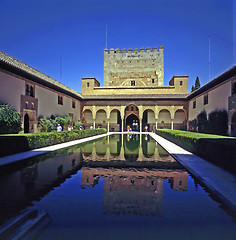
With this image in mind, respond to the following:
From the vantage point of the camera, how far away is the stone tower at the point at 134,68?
33.2m

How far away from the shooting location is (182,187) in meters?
3.70

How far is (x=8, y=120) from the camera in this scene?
10.2 metres

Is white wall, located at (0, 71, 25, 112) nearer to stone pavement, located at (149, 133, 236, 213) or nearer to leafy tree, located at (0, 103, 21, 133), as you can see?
leafy tree, located at (0, 103, 21, 133)

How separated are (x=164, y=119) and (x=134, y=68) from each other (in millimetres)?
13503

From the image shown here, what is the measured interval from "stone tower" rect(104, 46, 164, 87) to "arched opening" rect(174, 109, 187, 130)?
359 inches

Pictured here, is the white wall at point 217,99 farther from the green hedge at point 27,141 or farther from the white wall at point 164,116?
the green hedge at point 27,141

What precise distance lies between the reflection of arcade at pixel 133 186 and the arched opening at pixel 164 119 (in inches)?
899

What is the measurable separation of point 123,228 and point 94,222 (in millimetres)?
438

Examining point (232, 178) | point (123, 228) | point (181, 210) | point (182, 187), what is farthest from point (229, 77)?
point (123, 228)

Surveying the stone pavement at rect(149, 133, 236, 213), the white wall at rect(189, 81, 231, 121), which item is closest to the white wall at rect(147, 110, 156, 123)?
the white wall at rect(189, 81, 231, 121)

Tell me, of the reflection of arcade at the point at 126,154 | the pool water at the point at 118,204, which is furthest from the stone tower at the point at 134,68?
the pool water at the point at 118,204

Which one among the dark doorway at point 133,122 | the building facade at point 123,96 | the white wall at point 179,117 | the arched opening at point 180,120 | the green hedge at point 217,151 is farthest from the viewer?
the dark doorway at point 133,122

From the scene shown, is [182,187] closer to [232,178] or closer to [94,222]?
[232,178]

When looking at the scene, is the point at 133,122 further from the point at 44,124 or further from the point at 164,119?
the point at 44,124
